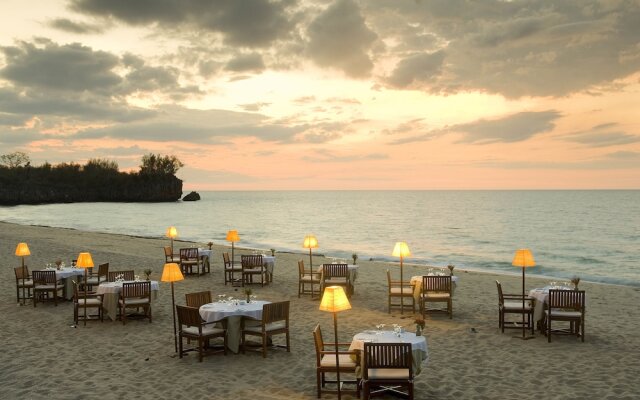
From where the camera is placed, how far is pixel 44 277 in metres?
15.3

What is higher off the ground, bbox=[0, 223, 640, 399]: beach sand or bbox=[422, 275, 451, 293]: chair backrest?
bbox=[422, 275, 451, 293]: chair backrest

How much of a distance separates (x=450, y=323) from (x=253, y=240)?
4186 cm

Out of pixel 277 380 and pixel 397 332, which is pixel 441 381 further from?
pixel 277 380

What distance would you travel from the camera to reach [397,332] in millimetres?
8633

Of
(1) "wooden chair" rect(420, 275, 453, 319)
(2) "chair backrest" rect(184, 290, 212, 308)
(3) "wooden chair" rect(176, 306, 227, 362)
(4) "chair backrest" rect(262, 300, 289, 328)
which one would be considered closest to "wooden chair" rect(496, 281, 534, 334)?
(1) "wooden chair" rect(420, 275, 453, 319)

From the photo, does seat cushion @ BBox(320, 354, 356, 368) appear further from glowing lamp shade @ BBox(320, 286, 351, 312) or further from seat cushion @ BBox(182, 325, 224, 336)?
seat cushion @ BBox(182, 325, 224, 336)

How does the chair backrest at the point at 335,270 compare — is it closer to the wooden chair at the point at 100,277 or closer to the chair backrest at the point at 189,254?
the wooden chair at the point at 100,277

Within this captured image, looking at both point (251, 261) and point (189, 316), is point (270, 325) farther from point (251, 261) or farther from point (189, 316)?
point (251, 261)

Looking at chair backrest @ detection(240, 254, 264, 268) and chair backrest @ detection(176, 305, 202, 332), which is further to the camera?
chair backrest @ detection(240, 254, 264, 268)

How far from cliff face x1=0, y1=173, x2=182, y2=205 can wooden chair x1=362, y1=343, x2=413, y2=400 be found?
551ft

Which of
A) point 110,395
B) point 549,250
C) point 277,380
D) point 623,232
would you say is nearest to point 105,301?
point 110,395

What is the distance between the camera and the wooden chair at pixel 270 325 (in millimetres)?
10312

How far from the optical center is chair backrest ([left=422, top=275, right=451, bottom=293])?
13.7m

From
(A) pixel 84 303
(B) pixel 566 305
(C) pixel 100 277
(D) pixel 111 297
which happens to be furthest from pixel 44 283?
(B) pixel 566 305
